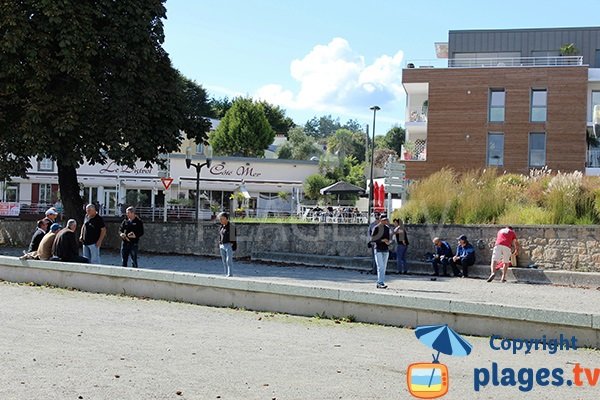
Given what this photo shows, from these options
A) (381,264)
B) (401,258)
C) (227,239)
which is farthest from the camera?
(401,258)

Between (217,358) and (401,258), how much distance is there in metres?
12.8

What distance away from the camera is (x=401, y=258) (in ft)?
68.6

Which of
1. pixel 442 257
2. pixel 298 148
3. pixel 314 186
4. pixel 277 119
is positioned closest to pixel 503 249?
pixel 442 257

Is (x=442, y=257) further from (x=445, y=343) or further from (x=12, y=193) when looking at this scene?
(x=12, y=193)

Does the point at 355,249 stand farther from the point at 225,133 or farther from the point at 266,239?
the point at 225,133

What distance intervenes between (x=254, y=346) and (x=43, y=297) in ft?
19.6

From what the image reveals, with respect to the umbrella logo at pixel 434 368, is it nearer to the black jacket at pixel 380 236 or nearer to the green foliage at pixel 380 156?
the black jacket at pixel 380 236

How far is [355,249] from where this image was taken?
76.7ft

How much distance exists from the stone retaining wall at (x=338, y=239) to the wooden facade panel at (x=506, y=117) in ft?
54.7

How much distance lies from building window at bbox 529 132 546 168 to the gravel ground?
102 ft

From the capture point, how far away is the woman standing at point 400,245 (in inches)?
816

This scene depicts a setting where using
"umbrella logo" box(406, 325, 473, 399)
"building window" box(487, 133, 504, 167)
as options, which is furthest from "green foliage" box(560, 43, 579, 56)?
"umbrella logo" box(406, 325, 473, 399)

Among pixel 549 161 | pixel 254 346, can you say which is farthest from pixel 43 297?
pixel 549 161

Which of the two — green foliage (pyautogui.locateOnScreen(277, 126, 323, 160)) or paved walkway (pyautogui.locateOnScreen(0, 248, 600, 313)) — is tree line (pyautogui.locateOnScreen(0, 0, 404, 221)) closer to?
paved walkway (pyautogui.locateOnScreen(0, 248, 600, 313))
